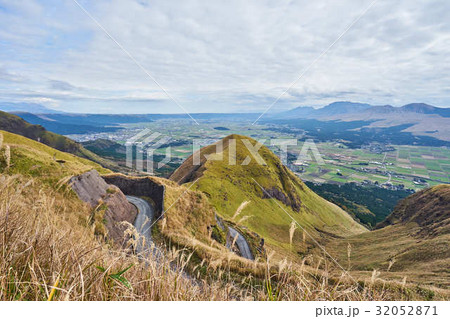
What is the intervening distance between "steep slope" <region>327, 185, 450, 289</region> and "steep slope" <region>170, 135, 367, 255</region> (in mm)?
14364

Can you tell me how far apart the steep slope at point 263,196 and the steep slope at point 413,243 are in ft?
47.1

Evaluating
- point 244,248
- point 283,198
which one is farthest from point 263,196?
point 244,248

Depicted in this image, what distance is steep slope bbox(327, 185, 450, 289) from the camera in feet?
115

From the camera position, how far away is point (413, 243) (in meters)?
55.7

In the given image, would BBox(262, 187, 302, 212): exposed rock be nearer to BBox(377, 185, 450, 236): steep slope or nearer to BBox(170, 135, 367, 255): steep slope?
BBox(170, 135, 367, 255): steep slope

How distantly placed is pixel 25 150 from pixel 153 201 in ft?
53.8

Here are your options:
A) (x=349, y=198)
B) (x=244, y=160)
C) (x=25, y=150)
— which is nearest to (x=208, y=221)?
(x=25, y=150)

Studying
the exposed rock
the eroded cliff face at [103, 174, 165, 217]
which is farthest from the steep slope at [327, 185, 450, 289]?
the eroded cliff face at [103, 174, 165, 217]

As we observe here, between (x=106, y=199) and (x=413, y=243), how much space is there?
2717 inches

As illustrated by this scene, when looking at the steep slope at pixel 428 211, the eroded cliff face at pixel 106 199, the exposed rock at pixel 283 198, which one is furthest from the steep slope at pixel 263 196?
the eroded cliff face at pixel 106 199

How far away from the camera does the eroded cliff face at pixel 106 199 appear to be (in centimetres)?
2158

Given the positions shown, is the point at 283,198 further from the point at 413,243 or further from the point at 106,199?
the point at 106,199

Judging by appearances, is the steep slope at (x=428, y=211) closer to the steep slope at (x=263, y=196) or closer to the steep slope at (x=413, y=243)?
the steep slope at (x=413, y=243)

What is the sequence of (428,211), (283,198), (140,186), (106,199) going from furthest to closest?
(283,198), (428,211), (140,186), (106,199)
